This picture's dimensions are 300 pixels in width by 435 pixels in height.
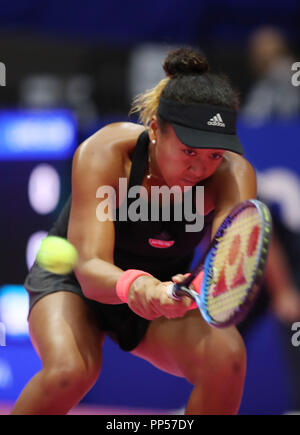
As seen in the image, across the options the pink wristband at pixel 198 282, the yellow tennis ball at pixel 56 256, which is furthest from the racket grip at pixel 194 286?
the yellow tennis ball at pixel 56 256

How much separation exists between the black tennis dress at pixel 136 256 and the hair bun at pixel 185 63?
8.5 inches

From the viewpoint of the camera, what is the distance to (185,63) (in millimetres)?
2281

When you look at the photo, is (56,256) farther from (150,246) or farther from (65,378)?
(65,378)

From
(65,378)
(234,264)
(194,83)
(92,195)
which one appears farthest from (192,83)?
(65,378)

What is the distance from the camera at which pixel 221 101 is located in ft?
7.35

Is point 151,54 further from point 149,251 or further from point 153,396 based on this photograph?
point 149,251

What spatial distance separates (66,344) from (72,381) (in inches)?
4.2

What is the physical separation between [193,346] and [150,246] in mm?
336

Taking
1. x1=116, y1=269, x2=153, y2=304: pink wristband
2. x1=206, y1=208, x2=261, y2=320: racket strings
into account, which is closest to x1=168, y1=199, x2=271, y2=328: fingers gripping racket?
x1=206, y1=208, x2=261, y2=320: racket strings

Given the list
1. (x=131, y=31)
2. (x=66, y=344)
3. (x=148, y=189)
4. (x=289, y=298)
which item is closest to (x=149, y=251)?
(x=148, y=189)

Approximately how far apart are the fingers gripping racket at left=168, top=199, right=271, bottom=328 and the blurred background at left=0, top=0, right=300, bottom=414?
1.59 meters

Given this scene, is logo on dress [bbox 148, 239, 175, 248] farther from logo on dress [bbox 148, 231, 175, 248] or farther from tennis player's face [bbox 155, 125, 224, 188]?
tennis player's face [bbox 155, 125, 224, 188]

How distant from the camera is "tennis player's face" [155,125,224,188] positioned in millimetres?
2197

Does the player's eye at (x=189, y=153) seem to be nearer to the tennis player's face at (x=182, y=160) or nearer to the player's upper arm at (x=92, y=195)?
the tennis player's face at (x=182, y=160)
